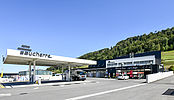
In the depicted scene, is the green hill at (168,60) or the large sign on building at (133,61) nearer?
the large sign on building at (133,61)

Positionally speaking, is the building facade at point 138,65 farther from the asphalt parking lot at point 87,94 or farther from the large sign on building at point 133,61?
the asphalt parking lot at point 87,94

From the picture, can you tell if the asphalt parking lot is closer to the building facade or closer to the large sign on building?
the building facade

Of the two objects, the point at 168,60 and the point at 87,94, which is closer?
the point at 87,94

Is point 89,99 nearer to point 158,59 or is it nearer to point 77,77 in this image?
point 77,77

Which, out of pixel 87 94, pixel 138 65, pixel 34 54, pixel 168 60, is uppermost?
pixel 34 54

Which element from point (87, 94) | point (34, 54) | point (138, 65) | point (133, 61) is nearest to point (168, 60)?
point (133, 61)

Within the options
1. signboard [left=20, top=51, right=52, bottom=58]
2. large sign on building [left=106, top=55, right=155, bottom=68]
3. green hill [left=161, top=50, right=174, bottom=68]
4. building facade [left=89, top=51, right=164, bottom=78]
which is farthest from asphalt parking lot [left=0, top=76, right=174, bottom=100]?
green hill [left=161, top=50, right=174, bottom=68]

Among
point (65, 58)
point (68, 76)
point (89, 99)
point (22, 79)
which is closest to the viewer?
point (89, 99)

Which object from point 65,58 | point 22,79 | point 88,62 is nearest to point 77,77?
point 88,62

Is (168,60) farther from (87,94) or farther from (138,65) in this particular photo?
(87,94)

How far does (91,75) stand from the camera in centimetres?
7431

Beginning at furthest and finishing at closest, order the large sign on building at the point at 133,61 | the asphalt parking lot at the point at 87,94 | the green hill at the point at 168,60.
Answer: the green hill at the point at 168,60, the large sign on building at the point at 133,61, the asphalt parking lot at the point at 87,94

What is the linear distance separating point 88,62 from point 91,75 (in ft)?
121

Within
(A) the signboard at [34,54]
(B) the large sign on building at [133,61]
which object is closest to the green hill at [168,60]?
(B) the large sign on building at [133,61]
